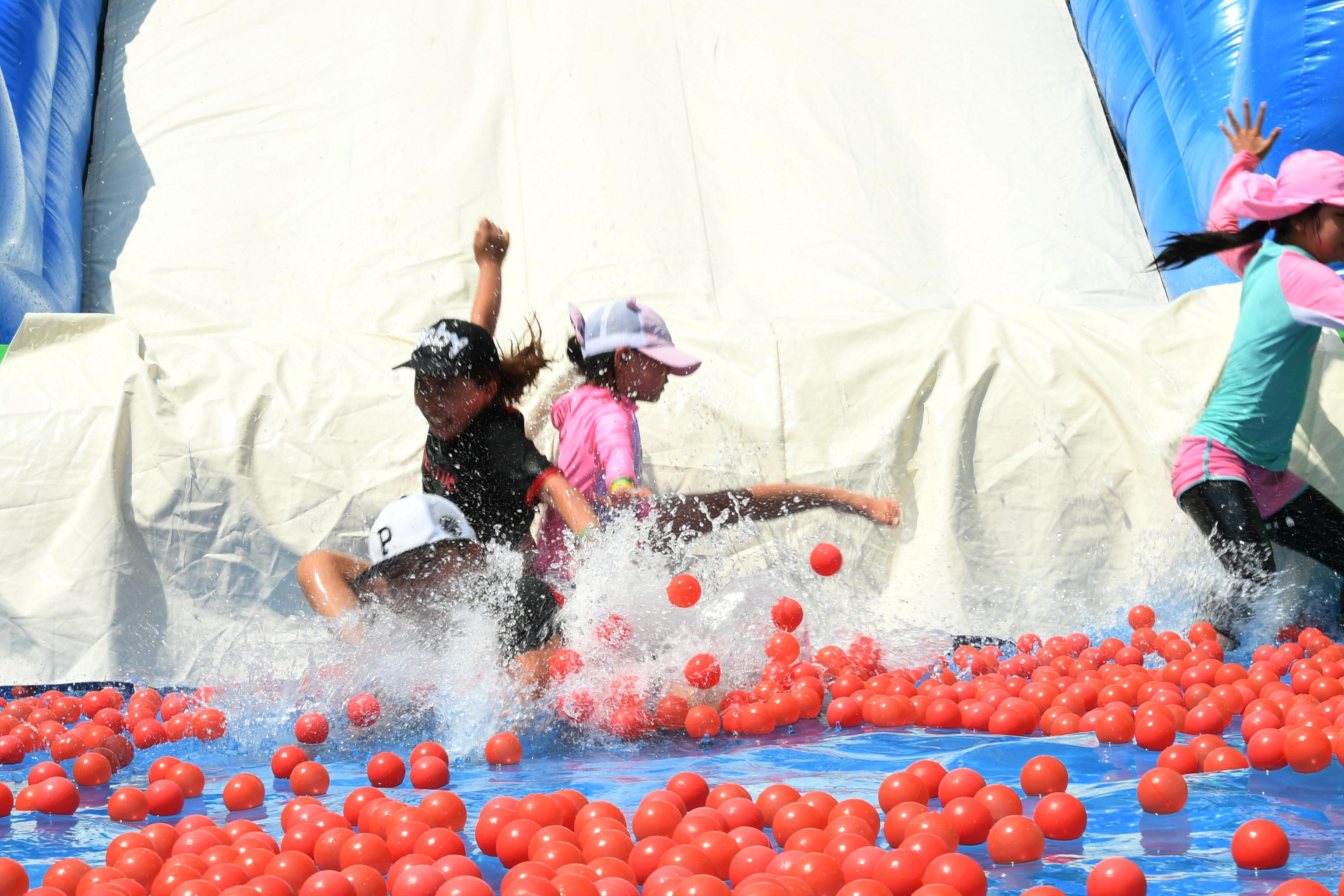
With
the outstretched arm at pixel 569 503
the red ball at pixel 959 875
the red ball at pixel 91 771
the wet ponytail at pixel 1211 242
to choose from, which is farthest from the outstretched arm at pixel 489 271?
the red ball at pixel 959 875

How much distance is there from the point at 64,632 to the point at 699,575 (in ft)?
4.34

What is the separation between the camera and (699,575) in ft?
7.54

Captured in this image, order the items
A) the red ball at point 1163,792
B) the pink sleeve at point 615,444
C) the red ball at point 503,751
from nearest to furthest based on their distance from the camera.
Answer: the red ball at point 1163,792 < the red ball at point 503,751 < the pink sleeve at point 615,444

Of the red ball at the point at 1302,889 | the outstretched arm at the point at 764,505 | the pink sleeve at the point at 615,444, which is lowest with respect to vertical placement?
the red ball at the point at 1302,889

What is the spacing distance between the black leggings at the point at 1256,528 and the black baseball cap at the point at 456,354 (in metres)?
1.50

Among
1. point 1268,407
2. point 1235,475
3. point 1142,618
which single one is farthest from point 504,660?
point 1268,407

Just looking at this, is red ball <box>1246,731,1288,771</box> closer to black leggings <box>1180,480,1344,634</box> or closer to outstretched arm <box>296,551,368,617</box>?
black leggings <box>1180,480,1344,634</box>

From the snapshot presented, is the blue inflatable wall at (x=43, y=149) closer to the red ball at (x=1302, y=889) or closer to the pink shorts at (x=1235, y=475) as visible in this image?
the pink shorts at (x=1235, y=475)

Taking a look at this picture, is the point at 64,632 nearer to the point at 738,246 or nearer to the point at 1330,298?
the point at 738,246

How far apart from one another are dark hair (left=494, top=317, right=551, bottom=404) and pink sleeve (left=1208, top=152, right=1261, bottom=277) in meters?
1.56

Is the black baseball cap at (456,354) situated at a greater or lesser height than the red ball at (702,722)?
greater

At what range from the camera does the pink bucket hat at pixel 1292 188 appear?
2.24 meters

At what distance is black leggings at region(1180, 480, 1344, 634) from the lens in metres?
2.22

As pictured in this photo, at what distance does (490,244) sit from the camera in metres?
2.63
